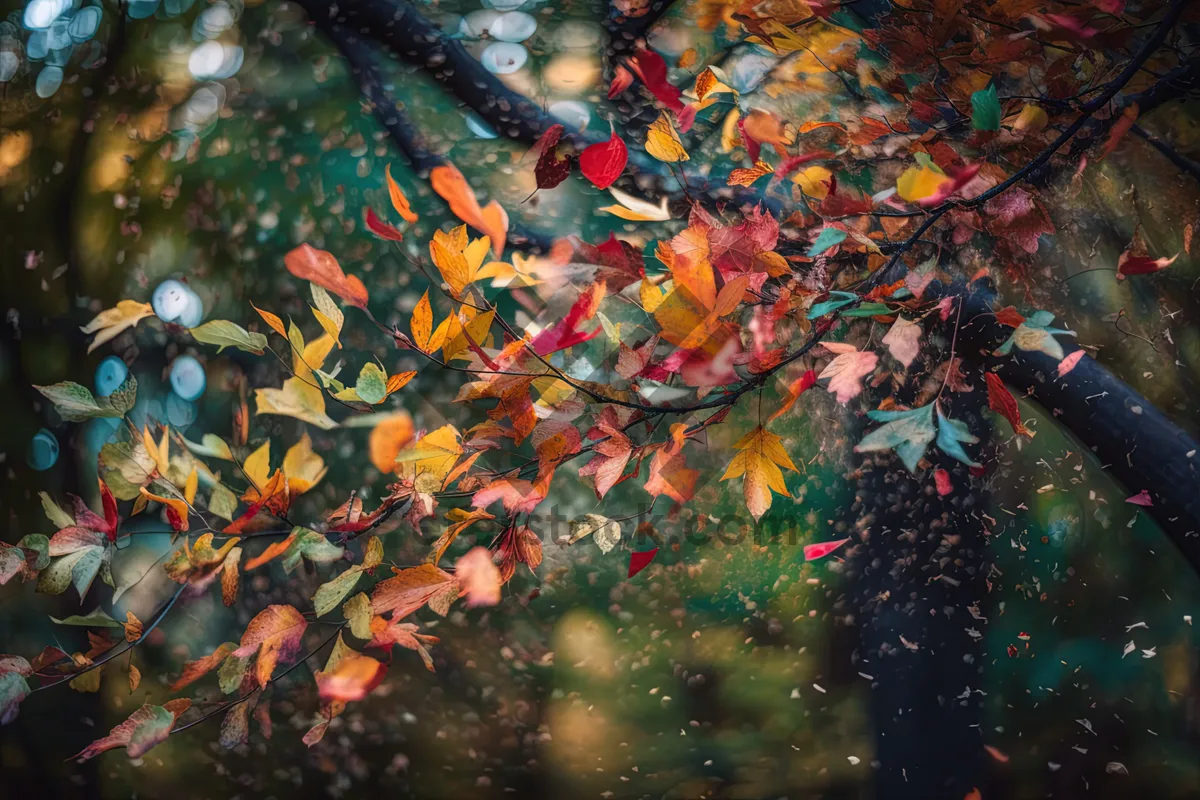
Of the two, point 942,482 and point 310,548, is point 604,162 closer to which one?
point 310,548

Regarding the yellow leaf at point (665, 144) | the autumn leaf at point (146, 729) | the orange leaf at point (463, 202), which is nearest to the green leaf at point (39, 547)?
the autumn leaf at point (146, 729)

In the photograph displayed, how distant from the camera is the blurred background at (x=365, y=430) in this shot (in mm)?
1237

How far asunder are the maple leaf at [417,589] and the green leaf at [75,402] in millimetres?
Result: 215

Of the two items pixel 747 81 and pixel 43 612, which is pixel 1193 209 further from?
pixel 43 612

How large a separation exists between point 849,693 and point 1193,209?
0.88 meters

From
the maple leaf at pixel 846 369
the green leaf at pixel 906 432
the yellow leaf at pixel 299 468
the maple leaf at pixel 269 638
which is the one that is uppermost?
the green leaf at pixel 906 432

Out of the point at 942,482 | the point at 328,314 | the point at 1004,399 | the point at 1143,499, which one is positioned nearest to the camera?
the point at 328,314

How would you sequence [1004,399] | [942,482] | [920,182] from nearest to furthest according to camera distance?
1. [920,182]
2. [1004,399]
3. [942,482]

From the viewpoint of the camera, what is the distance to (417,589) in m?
0.51

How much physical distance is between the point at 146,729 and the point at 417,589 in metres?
0.19

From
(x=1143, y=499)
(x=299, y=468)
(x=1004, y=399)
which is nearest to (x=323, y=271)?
(x=299, y=468)

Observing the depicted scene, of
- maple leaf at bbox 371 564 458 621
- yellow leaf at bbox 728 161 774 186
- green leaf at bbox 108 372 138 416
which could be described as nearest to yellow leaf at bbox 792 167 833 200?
yellow leaf at bbox 728 161 774 186

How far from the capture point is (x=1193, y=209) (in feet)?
3.80

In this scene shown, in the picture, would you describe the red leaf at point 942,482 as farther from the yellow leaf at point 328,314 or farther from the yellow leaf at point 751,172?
the yellow leaf at point 328,314
